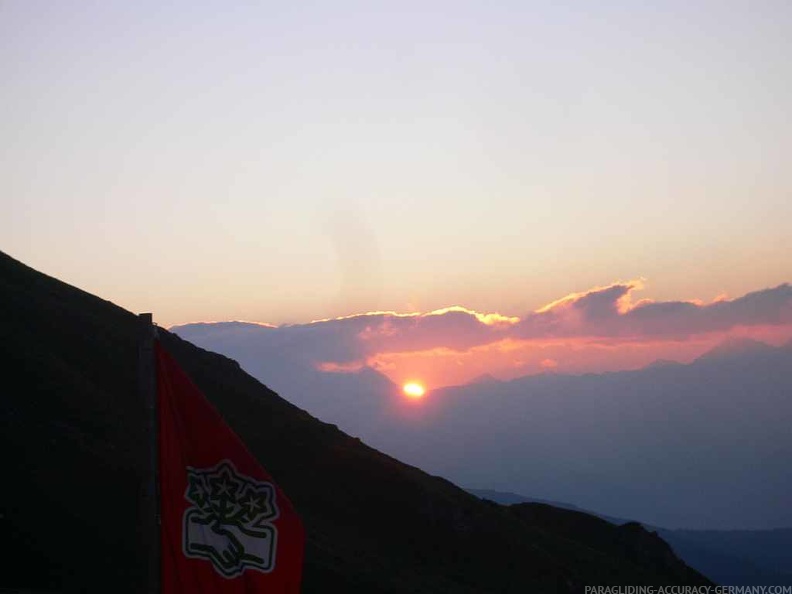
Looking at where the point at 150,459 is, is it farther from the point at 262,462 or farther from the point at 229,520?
the point at 262,462

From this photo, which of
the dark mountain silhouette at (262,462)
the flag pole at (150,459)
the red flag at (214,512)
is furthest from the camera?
the dark mountain silhouette at (262,462)

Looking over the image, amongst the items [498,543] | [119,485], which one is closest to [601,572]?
[498,543]

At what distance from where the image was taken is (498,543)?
1983 inches

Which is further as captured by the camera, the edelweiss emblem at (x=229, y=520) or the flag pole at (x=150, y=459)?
the flag pole at (x=150, y=459)

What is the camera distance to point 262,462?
48.6 meters

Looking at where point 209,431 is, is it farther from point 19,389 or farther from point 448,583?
point 448,583

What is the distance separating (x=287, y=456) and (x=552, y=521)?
28.4m

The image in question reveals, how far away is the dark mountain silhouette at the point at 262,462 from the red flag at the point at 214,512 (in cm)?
1582

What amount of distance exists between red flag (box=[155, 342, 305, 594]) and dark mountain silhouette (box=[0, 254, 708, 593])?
51.9ft

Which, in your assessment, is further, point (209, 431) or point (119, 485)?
point (119, 485)

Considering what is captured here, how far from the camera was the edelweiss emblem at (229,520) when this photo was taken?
369 inches

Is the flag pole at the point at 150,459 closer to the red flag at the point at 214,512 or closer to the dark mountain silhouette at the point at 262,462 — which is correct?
the red flag at the point at 214,512

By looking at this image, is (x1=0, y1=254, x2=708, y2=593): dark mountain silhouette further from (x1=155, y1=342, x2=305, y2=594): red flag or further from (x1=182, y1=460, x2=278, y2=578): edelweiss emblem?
(x1=182, y1=460, x2=278, y2=578): edelweiss emblem

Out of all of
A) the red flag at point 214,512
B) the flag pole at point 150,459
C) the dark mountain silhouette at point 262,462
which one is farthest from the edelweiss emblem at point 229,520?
the dark mountain silhouette at point 262,462
